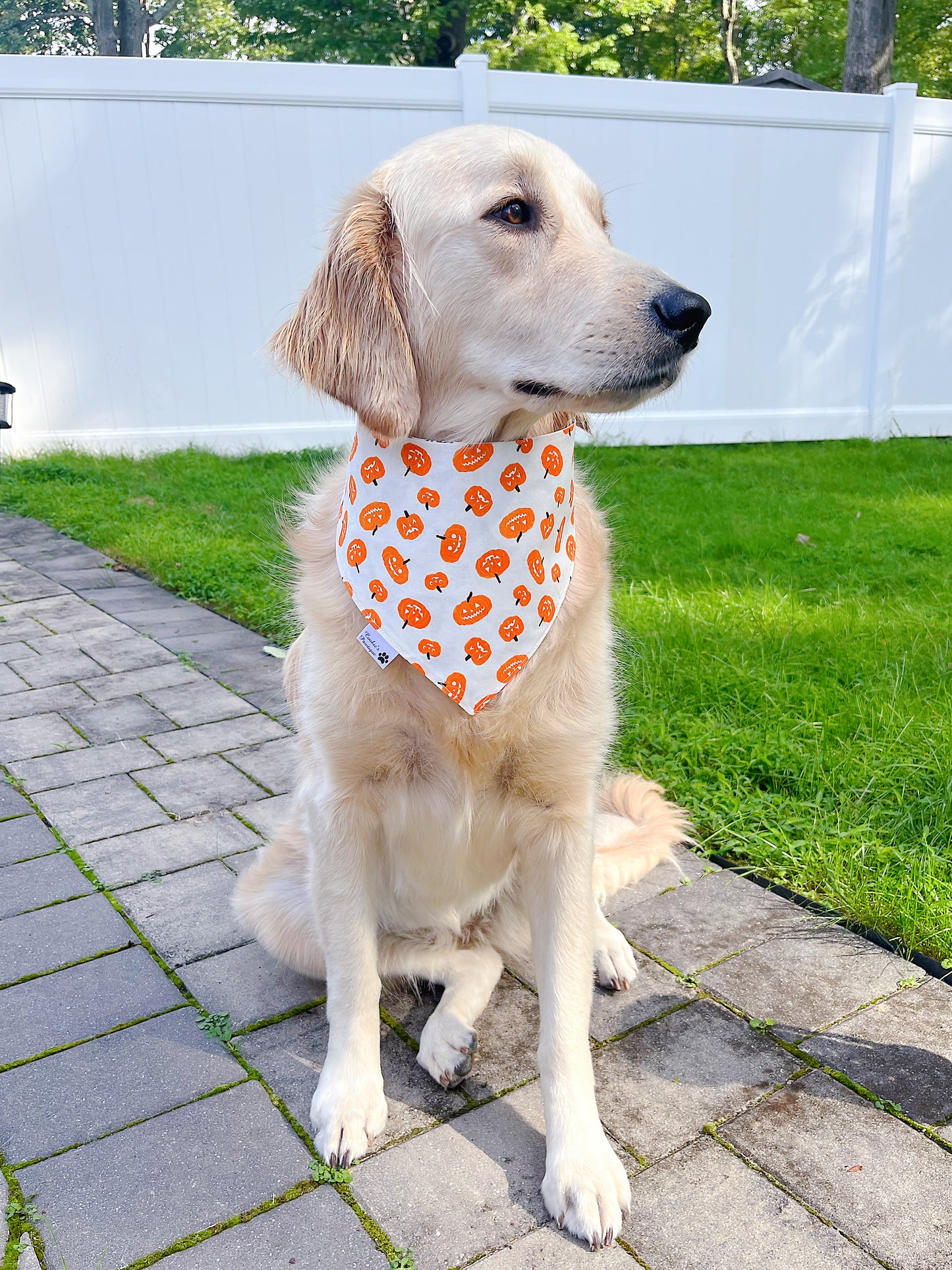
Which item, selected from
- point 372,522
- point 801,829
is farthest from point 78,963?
point 801,829

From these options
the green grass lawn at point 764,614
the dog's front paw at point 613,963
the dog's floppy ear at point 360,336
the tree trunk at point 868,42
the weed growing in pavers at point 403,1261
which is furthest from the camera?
the tree trunk at point 868,42

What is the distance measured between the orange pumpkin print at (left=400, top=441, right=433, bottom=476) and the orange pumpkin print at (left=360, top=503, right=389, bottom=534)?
0.08 m

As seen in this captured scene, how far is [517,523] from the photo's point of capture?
6.31 feet

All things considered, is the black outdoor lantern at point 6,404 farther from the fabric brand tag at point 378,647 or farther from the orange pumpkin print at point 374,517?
the fabric brand tag at point 378,647

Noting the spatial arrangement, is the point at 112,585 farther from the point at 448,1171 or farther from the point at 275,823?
the point at 448,1171

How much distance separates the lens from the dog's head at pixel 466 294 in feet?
5.73

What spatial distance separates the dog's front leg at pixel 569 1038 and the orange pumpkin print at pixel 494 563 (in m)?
0.48

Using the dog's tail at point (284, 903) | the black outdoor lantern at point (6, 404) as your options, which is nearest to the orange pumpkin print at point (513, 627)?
the dog's tail at point (284, 903)

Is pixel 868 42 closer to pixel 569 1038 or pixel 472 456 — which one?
pixel 472 456

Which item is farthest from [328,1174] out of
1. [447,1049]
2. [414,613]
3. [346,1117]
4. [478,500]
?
[478,500]

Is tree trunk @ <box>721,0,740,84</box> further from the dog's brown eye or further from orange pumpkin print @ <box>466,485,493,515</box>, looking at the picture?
orange pumpkin print @ <box>466,485,493,515</box>

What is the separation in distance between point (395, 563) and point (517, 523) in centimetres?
25

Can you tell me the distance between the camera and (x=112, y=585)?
523 cm

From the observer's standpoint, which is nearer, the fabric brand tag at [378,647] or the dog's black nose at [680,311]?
the dog's black nose at [680,311]
